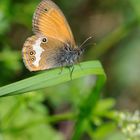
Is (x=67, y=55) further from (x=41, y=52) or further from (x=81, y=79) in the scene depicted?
(x=81, y=79)

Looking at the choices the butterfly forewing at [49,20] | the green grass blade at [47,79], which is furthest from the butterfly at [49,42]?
the green grass blade at [47,79]

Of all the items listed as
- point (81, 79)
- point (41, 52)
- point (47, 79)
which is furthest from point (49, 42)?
point (81, 79)

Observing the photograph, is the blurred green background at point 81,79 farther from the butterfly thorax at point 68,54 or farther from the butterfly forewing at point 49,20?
the butterfly forewing at point 49,20

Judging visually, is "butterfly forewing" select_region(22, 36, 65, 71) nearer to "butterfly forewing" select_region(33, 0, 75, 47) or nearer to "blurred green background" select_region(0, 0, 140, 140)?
"butterfly forewing" select_region(33, 0, 75, 47)

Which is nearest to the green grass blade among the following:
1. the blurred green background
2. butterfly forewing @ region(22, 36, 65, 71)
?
butterfly forewing @ region(22, 36, 65, 71)

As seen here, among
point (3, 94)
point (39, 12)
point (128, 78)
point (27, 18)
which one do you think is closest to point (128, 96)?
point (128, 78)

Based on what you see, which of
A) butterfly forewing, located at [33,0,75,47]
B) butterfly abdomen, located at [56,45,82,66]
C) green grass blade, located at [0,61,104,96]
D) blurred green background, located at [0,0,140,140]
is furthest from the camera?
blurred green background, located at [0,0,140,140]

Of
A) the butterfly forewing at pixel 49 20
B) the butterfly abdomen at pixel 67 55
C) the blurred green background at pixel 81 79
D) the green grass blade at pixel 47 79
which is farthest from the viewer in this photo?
the blurred green background at pixel 81 79
